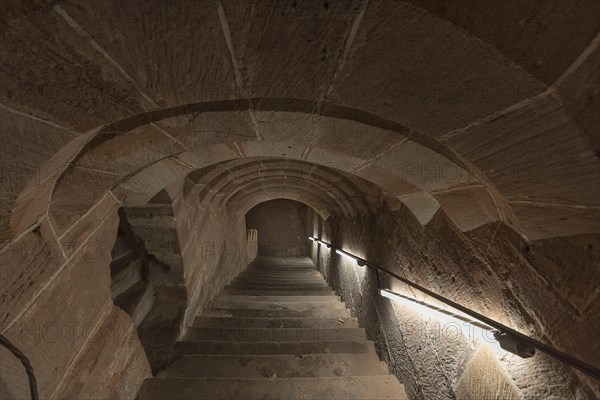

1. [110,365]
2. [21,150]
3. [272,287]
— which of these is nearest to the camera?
[21,150]

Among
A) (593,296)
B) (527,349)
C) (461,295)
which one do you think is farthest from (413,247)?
(593,296)

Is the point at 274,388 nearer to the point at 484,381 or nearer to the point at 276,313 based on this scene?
the point at 276,313

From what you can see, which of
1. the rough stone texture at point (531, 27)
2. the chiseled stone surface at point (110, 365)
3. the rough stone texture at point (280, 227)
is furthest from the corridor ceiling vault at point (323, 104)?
the rough stone texture at point (280, 227)

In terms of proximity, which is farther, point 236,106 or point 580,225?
point 236,106

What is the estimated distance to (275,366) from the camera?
106 inches

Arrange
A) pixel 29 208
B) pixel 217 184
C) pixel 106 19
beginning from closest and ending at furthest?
pixel 106 19, pixel 29 208, pixel 217 184

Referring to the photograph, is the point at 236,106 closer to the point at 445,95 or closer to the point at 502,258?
the point at 445,95

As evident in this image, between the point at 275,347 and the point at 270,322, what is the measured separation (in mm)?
525

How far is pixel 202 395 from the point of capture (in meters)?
2.29

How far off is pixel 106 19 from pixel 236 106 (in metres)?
0.53

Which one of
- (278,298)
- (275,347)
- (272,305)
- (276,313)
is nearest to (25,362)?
(275,347)

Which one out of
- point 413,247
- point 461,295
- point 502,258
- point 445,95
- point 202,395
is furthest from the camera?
point 202,395

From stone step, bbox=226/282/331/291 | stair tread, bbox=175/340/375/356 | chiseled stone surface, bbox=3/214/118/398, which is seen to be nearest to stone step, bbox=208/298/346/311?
stair tread, bbox=175/340/375/356

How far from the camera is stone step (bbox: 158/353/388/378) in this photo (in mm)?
2568
